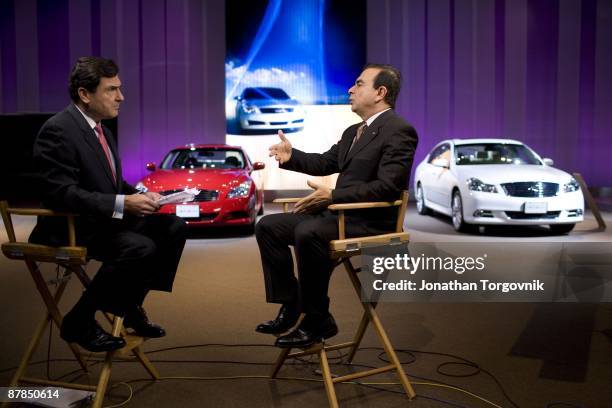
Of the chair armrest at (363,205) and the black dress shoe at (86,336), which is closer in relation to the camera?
the black dress shoe at (86,336)

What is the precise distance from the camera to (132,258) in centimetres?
285

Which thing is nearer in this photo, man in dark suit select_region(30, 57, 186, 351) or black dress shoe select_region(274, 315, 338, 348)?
man in dark suit select_region(30, 57, 186, 351)

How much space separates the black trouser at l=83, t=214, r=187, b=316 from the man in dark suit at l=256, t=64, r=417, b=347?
1.45 feet

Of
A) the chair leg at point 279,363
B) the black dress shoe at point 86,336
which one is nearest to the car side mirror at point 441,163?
the chair leg at point 279,363

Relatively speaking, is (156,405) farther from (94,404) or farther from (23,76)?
(23,76)

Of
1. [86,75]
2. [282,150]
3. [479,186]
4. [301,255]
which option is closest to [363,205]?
[301,255]

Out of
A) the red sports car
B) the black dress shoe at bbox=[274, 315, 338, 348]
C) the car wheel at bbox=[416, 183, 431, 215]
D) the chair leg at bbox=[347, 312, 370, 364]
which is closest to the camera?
the black dress shoe at bbox=[274, 315, 338, 348]

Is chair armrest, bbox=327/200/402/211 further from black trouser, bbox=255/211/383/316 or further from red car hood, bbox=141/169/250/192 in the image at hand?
red car hood, bbox=141/169/250/192

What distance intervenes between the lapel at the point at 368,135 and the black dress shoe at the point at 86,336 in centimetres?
150

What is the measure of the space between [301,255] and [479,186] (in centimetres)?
582

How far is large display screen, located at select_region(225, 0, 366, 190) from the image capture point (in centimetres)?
1435

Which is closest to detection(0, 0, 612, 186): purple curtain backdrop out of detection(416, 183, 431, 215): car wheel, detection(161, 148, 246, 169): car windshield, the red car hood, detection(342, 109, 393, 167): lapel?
detection(416, 183, 431, 215): car wheel

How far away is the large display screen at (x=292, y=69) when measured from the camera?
1435 cm

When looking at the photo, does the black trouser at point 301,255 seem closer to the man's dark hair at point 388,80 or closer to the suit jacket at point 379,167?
the suit jacket at point 379,167
